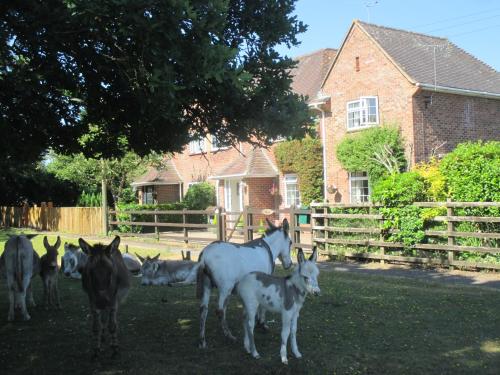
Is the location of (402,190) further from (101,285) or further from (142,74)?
(101,285)

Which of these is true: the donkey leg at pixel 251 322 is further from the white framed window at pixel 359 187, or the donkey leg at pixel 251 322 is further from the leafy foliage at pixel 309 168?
the leafy foliage at pixel 309 168

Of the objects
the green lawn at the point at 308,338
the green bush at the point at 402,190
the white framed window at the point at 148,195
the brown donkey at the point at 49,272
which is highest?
the white framed window at the point at 148,195

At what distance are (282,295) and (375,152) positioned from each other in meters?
17.3

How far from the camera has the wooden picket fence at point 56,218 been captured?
2861 centimetres

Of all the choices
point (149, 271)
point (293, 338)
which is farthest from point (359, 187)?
point (293, 338)

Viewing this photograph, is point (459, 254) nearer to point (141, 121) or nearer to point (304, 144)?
point (141, 121)

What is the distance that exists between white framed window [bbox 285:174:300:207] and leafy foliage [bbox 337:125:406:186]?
3970mm

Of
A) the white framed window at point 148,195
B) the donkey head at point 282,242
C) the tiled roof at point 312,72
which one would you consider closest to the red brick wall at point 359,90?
the tiled roof at point 312,72

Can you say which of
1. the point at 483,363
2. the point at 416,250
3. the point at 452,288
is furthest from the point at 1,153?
the point at 416,250

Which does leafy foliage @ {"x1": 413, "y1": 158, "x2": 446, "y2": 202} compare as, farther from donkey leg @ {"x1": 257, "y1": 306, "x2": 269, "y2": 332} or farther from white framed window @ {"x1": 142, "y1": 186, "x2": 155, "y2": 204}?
white framed window @ {"x1": 142, "y1": 186, "x2": 155, "y2": 204}

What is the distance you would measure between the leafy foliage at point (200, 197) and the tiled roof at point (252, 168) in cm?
209

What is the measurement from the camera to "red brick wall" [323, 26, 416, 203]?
22.9 metres

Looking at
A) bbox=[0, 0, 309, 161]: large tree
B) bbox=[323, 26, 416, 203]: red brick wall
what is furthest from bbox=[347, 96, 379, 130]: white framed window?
bbox=[0, 0, 309, 161]: large tree

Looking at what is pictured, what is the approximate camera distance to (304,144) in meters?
26.7
